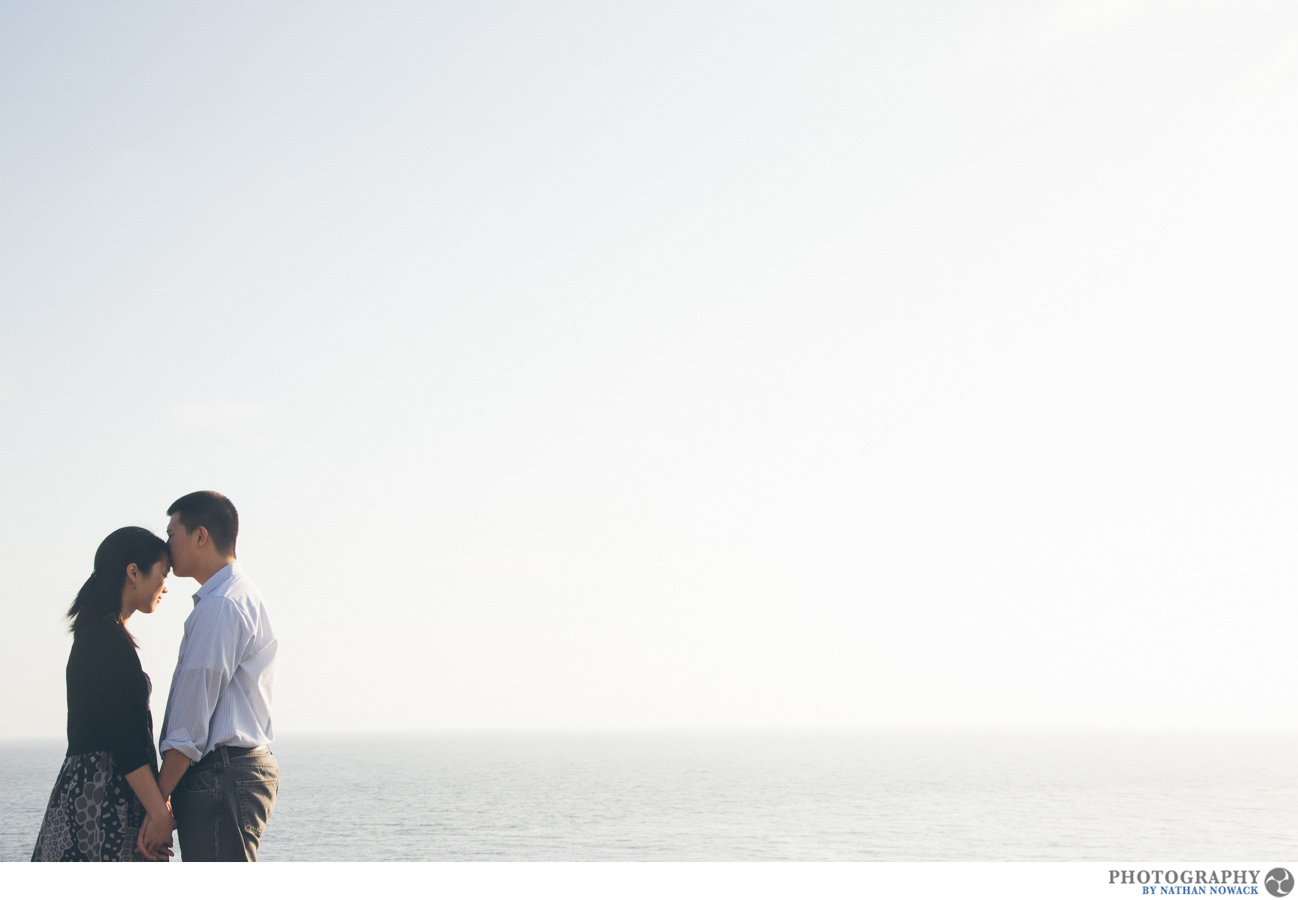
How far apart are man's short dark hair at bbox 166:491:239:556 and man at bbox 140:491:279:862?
0.17 ft

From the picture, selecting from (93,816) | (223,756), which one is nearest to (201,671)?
(223,756)

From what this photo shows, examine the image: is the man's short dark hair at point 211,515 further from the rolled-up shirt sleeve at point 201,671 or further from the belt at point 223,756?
the belt at point 223,756

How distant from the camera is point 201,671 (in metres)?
4.49

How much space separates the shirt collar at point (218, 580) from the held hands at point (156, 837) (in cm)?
95

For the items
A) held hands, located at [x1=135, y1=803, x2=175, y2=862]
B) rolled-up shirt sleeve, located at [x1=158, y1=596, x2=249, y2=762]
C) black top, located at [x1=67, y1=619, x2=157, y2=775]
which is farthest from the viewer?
black top, located at [x1=67, y1=619, x2=157, y2=775]

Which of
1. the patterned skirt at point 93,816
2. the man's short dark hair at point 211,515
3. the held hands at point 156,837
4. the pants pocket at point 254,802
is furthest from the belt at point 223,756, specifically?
the man's short dark hair at point 211,515

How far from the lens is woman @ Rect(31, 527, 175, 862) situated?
465cm

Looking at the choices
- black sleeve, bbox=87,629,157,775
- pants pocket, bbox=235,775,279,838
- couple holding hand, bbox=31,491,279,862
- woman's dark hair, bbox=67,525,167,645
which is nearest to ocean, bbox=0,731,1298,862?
pants pocket, bbox=235,775,279,838

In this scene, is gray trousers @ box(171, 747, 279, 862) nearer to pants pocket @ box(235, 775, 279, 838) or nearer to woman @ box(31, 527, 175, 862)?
pants pocket @ box(235, 775, 279, 838)

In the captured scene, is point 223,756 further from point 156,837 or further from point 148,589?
point 148,589

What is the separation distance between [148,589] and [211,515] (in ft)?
1.50

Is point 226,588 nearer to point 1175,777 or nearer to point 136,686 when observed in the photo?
point 136,686

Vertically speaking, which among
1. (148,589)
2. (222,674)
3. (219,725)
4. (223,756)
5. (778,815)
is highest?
(148,589)

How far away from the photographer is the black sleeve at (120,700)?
15.2ft
